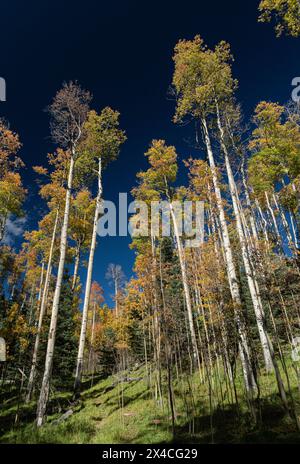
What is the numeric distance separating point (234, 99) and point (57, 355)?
15.4 meters

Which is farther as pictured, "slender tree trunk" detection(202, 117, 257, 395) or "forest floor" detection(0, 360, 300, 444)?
"slender tree trunk" detection(202, 117, 257, 395)

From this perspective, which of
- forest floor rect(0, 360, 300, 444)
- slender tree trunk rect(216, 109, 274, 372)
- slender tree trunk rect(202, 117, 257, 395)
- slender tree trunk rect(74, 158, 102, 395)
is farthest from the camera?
slender tree trunk rect(74, 158, 102, 395)

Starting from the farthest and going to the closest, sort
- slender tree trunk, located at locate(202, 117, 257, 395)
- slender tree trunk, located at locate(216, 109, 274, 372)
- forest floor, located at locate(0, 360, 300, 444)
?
slender tree trunk, located at locate(216, 109, 274, 372) → slender tree trunk, located at locate(202, 117, 257, 395) → forest floor, located at locate(0, 360, 300, 444)

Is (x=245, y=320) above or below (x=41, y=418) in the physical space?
above

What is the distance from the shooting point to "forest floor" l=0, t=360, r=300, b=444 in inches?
189

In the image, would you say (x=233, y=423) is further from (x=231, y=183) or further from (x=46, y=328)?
(x=46, y=328)

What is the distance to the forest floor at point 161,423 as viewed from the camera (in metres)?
4.80

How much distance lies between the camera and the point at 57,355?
44.5 feet

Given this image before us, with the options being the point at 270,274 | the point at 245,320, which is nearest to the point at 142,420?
the point at 245,320
